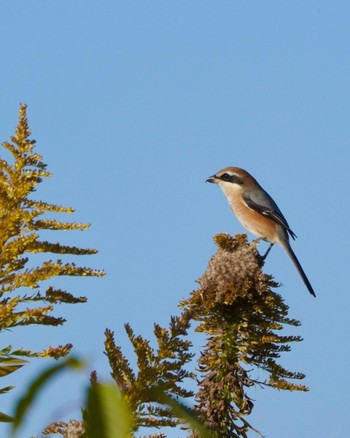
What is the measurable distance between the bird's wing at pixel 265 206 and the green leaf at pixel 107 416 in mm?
14151

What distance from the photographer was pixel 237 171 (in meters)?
15.4

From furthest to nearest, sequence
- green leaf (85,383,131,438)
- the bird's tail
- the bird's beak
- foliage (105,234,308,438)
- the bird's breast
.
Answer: the bird's beak < the bird's tail < the bird's breast < foliage (105,234,308,438) < green leaf (85,383,131,438)

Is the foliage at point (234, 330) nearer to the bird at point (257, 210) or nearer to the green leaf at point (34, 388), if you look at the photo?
the green leaf at point (34, 388)

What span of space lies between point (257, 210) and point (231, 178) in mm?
1041

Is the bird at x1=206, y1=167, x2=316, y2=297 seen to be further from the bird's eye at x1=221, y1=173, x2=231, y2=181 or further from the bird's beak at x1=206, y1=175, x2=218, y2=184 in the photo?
the bird's beak at x1=206, y1=175, x2=218, y2=184

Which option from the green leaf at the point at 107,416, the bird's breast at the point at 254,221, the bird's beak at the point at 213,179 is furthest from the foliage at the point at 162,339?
the bird's beak at the point at 213,179

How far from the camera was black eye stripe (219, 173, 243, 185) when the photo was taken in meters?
15.3

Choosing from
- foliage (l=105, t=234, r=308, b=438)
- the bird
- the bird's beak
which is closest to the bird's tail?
the bird

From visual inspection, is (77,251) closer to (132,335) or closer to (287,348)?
(132,335)

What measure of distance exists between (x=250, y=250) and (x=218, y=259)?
0.96ft

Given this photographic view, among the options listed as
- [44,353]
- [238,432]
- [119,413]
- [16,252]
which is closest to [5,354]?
[44,353]

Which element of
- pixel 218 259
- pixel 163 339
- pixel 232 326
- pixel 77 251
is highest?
pixel 218 259

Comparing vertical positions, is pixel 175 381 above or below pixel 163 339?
below

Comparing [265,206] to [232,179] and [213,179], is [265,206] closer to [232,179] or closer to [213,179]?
[232,179]
